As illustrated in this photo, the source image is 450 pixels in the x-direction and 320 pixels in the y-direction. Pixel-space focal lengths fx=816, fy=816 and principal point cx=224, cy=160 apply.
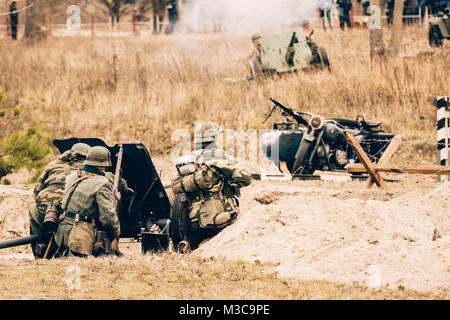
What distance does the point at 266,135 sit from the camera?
13539 mm

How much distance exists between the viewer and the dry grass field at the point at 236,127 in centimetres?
634

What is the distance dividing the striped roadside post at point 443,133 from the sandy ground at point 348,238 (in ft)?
3.73

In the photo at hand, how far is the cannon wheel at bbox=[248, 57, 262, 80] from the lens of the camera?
19.4 meters

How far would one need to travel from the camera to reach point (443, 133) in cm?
1227

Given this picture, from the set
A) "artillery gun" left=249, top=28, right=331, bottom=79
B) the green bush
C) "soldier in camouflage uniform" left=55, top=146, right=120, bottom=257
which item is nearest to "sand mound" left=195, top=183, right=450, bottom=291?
"soldier in camouflage uniform" left=55, top=146, right=120, bottom=257

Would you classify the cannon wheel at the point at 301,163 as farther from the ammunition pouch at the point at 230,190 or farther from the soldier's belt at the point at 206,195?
the soldier's belt at the point at 206,195

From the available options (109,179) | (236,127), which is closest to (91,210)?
(109,179)

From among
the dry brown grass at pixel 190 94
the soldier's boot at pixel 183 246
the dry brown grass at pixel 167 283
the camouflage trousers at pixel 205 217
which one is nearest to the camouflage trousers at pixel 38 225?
the dry brown grass at pixel 167 283

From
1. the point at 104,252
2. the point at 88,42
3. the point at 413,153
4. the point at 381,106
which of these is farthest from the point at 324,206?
the point at 88,42

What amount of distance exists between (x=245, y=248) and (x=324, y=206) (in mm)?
1240

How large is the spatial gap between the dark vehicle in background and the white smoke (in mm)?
17787

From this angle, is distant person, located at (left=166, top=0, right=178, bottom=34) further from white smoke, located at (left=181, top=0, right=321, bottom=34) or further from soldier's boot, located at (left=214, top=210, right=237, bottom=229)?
soldier's boot, located at (left=214, top=210, right=237, bottom=229)

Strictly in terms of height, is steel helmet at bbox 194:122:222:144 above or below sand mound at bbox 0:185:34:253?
above
